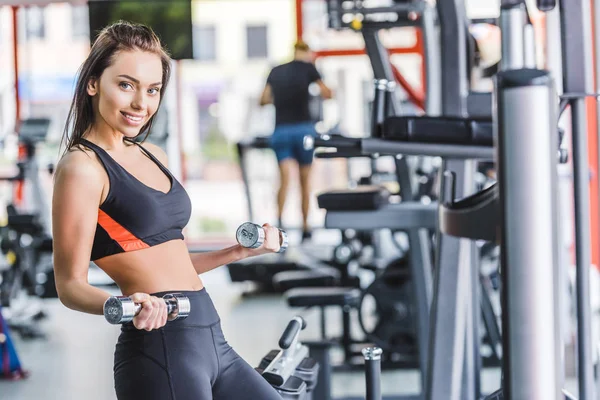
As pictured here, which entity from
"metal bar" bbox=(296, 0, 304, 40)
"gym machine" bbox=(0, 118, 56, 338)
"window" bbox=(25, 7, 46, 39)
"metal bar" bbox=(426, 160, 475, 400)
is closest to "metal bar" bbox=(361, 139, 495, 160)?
"metal bar" bbox=(426, 160, 475, 400)

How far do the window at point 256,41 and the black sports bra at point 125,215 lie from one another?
23.2 ft

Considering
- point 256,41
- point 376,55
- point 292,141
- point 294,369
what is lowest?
point 294,369

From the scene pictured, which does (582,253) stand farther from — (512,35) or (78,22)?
(78,22)

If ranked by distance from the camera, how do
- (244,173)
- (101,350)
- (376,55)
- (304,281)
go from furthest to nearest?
(244,173) < (101,350) < (304,281) < (376,55)

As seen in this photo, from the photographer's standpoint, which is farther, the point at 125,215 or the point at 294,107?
the point at 294,107

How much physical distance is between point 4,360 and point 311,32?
5345 millimetres

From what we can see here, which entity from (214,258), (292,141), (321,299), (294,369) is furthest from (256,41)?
(214,258)

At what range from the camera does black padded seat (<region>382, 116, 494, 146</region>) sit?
1920mm

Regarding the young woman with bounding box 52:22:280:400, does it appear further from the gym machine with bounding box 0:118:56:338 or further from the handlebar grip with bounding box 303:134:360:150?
the gym machine with bounding box 0:118:56:338

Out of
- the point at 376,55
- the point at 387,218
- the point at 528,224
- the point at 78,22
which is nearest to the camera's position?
the point at 528,224

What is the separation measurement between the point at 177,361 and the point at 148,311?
0.31 metres

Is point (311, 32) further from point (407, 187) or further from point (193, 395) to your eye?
point (193, 395)

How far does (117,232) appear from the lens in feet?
5.32

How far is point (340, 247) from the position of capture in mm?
5160
